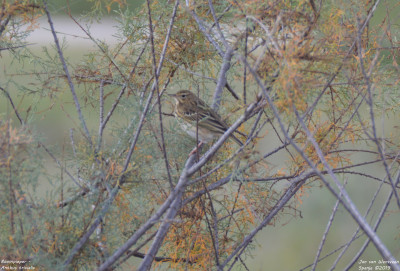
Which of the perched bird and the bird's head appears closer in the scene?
the perched bird

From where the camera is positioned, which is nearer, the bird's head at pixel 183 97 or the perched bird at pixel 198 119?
the perched bird at pixel 198 119

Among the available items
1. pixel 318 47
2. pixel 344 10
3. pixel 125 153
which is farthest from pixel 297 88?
pixel 125 153

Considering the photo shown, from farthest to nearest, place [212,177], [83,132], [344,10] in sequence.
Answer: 1. [212,177]
2. [83,132]
3. [344,10]

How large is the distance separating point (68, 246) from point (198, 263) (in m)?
0.82

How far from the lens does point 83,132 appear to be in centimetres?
246

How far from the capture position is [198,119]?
3689 millimetres

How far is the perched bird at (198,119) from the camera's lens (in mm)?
3092

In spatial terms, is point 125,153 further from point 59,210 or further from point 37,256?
point 37,256

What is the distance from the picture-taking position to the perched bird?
3.09 m

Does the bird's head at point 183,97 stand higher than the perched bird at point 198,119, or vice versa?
the bird's head at point 183,97

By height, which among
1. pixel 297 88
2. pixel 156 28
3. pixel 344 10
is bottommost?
pixel 297 88

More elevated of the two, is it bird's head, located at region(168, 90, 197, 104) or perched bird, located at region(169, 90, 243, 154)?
bird's head, located at region(168, 90, 197, 104)

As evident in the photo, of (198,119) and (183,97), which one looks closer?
(198,119)

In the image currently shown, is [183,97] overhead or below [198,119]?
overhead
